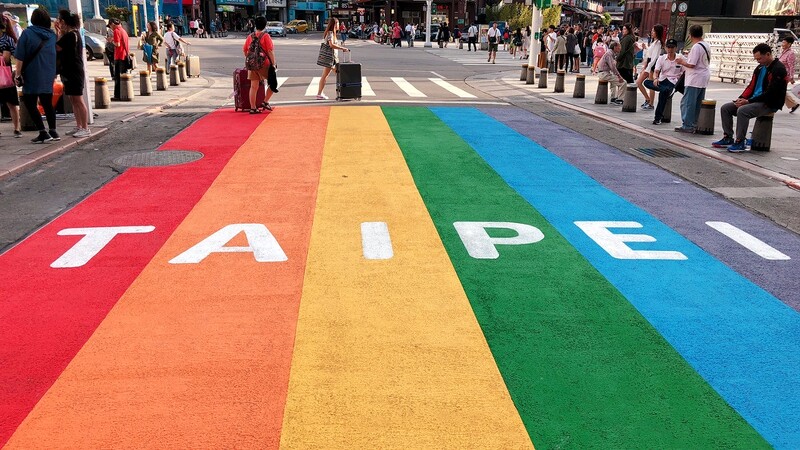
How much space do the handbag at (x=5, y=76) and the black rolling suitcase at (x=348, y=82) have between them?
318 inches

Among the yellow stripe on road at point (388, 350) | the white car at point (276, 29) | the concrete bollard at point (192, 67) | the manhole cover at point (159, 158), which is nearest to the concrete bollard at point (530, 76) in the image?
the concrete bollard at point (192, 67)

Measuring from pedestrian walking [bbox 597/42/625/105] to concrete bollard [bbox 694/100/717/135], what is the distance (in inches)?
205

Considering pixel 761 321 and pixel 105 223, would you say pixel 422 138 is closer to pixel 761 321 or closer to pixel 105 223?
pixel 105 223

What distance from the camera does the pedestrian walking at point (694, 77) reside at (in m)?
13.1

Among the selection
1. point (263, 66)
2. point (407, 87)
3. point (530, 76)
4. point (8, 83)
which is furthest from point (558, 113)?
point (8, 83)

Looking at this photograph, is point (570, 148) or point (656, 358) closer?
point (656, 358)

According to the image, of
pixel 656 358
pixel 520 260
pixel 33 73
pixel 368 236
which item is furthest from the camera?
pixel 33 73

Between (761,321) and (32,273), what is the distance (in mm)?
5900

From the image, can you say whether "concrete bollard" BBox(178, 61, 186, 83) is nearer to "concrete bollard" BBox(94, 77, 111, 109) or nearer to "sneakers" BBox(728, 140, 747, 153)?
"concrete bollard" BBox(94, 77, 111, 109)

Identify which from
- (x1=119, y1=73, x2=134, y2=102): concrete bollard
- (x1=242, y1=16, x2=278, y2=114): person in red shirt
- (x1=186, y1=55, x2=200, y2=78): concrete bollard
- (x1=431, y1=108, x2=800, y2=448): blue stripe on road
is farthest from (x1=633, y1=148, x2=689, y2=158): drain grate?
(x1=186, y1=55, x2=200, y2=78): concrete bollard

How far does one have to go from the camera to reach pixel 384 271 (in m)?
5.94

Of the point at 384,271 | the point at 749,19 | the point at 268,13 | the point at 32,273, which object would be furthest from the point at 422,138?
the point at 268,13

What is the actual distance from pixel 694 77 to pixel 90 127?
11.7 m

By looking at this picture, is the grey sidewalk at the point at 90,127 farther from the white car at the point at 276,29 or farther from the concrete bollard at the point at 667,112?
the white car at the point at 276,29
